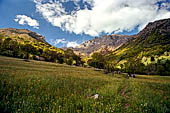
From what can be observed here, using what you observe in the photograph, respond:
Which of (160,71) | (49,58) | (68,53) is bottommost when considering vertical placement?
(160,71)

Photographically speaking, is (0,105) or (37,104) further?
(37,104)

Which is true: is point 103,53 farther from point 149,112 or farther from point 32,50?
point 32,50

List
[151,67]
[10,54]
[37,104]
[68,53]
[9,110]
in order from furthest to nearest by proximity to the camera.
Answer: [68,53] → [151,67] → [10,54] → [37,104] → [9,110]

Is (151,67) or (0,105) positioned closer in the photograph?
(0,105)

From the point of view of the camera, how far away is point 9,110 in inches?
171

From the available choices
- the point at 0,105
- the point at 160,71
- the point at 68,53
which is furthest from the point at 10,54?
the point at 160,71

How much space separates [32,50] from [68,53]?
4601 centimetres

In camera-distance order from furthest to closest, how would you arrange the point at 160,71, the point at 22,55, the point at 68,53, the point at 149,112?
the point at 68,53 → the point at 160,71 → the point at 22,55 → the point at 149,112

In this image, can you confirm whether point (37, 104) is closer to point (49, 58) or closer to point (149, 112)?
point (149, 112)

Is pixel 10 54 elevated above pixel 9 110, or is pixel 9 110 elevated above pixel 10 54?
pixel 10 54

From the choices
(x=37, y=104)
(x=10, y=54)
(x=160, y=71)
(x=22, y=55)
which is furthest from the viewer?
(x=160, y=71)

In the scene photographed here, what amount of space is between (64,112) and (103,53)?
202ft

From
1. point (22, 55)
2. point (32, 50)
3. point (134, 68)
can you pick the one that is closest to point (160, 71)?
point (134, 68)

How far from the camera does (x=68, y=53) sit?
383 ft
